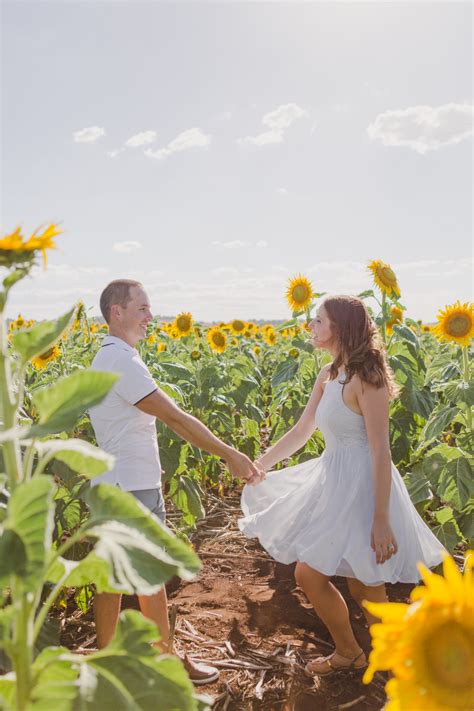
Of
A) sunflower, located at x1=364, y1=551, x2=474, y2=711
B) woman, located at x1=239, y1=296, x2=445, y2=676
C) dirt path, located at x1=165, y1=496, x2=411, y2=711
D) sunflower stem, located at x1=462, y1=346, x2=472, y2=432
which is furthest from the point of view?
sunflower stem, located at x1=462, y1=346, x2=472, y2=432

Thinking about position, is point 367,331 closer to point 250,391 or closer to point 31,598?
point 31,598

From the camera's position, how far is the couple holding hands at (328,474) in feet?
9.43

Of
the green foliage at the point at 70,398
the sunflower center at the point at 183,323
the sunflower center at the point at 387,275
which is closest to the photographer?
the green foliage at the point at 70,398

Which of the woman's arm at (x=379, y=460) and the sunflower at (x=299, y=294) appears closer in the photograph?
the woman's arm at (x=379, y=460)

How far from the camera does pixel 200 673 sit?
293cm

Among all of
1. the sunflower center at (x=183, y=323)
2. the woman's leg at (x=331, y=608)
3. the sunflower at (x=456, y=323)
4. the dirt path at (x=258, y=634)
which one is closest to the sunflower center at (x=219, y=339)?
the sunflower center at (x=183, y=323)

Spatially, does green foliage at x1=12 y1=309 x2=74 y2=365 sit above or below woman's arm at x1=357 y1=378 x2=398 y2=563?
above

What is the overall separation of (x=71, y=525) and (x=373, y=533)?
150cm

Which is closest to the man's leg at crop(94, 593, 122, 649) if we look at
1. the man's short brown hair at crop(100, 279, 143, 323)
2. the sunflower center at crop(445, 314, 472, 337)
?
the man's short brown hair at crop(100, 279, 143, 323)

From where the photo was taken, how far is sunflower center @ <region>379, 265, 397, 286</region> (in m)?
4.65

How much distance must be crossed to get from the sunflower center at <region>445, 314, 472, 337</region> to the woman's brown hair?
101 centimetres

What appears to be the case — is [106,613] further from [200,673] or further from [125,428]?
[125,428]

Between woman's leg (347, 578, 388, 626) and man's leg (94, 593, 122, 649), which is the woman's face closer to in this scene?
woman's leg (347, 578, 388, 626)

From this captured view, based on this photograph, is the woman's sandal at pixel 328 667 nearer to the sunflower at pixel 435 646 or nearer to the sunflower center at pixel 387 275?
the sunflower at pixel 435 646
